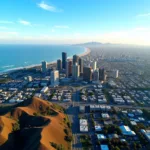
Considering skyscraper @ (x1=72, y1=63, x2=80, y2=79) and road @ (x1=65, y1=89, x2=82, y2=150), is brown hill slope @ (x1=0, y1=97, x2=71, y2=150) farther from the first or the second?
skyscraper @ (x1=72, y1=63, x2=80, y2=79)

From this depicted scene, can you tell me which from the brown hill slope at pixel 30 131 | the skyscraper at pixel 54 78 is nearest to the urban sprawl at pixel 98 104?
the skyscraper at pixel 54 78

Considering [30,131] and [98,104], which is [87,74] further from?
[30,131]

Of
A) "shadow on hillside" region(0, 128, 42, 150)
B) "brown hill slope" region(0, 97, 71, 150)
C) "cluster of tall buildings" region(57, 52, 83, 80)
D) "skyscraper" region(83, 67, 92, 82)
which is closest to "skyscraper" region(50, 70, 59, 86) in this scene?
"cluster of tall buildings" region(57, 52, 83, 80)

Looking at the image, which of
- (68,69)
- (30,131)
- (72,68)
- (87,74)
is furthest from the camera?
(68,69)

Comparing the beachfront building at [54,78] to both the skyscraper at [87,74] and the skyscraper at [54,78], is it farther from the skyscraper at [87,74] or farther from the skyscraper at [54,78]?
the skyscraper at [87,74]

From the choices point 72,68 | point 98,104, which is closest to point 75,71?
point 72,68

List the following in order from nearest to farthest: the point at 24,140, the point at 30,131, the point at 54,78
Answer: the point at 24,140
the point at 30,131
the point at 54,78

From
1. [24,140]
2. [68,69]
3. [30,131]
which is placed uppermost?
[68,69]

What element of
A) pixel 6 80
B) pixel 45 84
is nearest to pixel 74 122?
pixel 45 84
